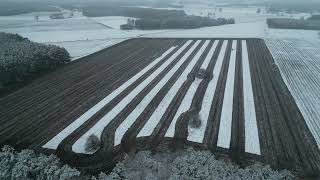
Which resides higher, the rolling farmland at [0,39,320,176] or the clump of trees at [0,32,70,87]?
the clump of trees at [0,32,70,87]

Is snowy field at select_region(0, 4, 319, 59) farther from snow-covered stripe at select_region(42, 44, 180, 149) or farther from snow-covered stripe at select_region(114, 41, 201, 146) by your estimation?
snow-covered stripe at select_region(114, 41, 201, 146)

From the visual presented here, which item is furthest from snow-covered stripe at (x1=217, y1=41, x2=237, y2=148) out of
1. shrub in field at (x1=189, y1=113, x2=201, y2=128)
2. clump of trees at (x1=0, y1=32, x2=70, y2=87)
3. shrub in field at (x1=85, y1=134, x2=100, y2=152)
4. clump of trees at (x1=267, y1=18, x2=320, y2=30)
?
clump of trees at (x1=267, y1=18, x2=320, y2=30)

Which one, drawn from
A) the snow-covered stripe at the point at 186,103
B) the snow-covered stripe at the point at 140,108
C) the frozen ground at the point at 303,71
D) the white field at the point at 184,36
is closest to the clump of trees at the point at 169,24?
the white field at the point at 184,36

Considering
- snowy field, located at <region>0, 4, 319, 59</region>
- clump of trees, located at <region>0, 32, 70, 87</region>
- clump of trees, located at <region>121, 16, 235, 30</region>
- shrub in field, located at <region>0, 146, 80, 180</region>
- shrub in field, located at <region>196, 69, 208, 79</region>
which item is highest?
clump of trees, located at <region>121, 16, 235, 30</region>

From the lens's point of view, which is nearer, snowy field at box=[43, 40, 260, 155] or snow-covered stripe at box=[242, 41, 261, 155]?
snow-covered stripe at box=[242, 41, 261, 155]

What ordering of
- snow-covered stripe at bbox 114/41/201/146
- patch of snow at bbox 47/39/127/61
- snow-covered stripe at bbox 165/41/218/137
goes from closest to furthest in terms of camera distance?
snow-covered stripe at bbox 114/41/201/146 → snow-covered stripe at bbox 165/41/218/137 → patch of snow at bbox 47/39/127/61

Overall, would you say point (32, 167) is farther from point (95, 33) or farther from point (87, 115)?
point (95, 33)

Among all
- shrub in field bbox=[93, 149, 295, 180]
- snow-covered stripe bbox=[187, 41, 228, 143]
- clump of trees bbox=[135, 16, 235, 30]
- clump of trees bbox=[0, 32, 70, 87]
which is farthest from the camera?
clump of trees bbox=[135, 16, 235, 30]

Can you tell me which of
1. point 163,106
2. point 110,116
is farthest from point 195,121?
point 110,116
